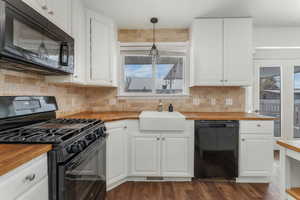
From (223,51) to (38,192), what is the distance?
2565mm

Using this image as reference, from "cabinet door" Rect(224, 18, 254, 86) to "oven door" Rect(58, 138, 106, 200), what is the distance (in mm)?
2061

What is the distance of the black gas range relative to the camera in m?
0.97

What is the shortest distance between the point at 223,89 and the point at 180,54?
3.07 feet

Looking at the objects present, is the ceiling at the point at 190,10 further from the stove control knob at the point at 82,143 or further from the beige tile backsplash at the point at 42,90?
the stove control knob at the point at 82,143

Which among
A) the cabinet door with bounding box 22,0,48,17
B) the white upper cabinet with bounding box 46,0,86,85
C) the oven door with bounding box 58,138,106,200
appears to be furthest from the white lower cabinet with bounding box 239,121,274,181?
the cabinet door with bounding box 22,0,48,17

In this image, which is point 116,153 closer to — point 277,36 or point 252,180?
point 252,180

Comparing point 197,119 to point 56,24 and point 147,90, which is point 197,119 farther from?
point 56,24

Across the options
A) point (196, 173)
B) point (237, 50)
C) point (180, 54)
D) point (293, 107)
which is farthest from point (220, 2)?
point (293, 107)

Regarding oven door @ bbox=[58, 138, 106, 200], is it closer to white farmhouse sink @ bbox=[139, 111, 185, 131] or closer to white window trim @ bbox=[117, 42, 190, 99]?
white farmhouse sink @ bbox=[139, 111, 185, 131]

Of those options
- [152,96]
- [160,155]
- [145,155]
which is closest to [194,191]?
[160,155]

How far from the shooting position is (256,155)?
2160 millimetres

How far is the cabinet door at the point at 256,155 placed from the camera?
215 cm

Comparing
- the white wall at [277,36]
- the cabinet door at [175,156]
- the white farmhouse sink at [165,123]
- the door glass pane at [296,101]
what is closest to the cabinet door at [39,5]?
the white farmhouse sink at [165,123]

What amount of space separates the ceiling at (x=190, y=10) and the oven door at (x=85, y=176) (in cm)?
171
